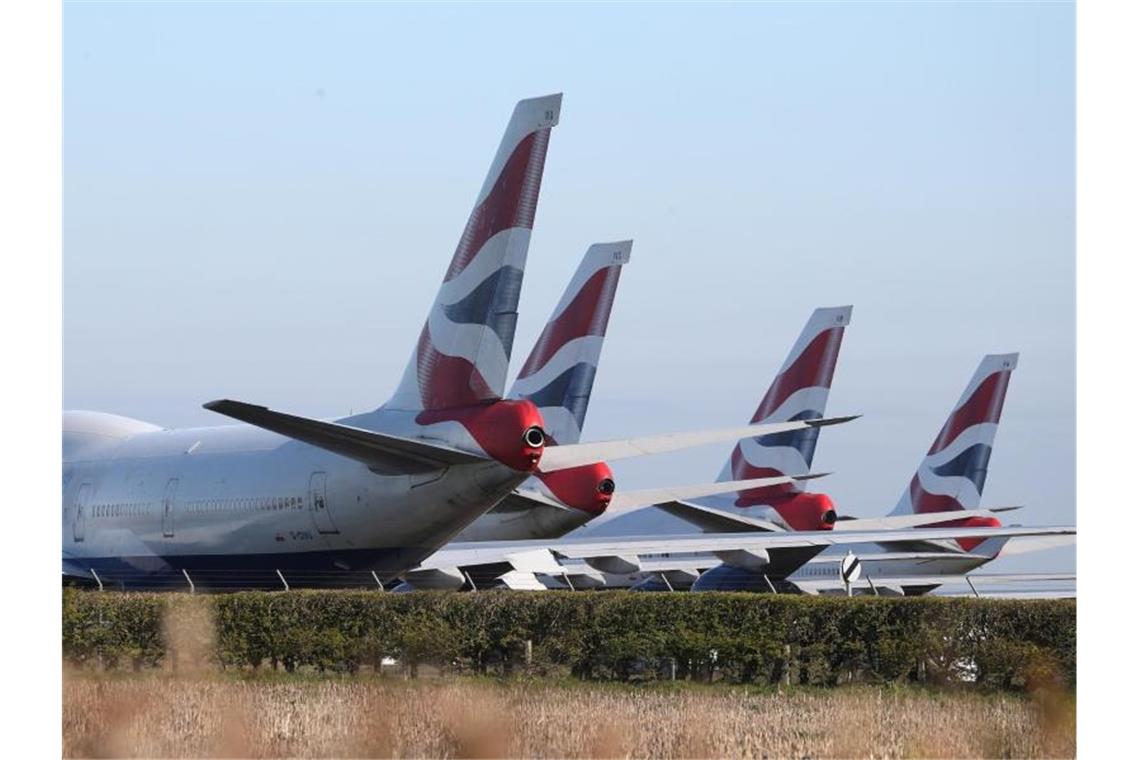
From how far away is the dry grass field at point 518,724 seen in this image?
41.7 ft

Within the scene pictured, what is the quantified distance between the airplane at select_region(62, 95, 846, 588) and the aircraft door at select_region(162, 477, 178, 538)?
0.08ft

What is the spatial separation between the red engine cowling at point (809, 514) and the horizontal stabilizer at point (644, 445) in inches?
634

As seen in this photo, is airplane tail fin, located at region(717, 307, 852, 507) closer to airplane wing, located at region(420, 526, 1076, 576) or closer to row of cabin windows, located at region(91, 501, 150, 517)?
airplane wing, located at region(420, 526, 1076, 576)

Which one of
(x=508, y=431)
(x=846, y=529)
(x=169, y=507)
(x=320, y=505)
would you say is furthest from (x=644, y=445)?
(x=846, y=529)

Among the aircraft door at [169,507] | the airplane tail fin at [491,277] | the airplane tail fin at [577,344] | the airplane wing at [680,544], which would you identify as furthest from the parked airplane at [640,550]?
the aircraft door at [169,507]

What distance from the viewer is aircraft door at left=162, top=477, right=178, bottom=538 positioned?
93.6ft

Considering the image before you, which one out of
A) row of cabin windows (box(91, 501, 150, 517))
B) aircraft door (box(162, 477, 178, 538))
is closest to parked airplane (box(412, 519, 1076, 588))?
aircraft door (box(162, 477, 178, 538))

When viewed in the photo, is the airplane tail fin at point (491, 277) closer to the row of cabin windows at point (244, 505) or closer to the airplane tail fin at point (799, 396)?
the row of cabin windows at point (244, 505)

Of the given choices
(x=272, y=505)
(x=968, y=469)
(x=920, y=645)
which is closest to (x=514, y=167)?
(x=272, y=505)

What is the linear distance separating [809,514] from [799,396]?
10.5ft

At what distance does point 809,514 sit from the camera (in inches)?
1517

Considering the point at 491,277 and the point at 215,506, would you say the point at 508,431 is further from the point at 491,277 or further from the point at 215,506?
the point at 215,506
